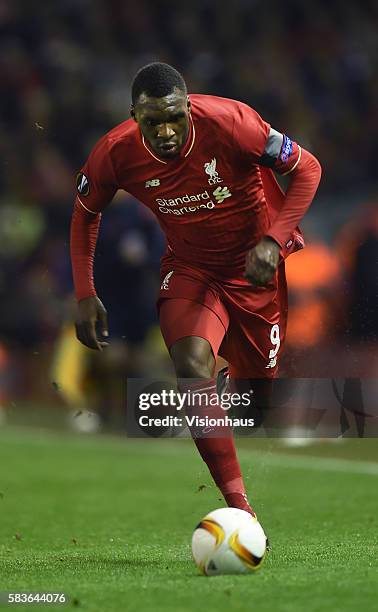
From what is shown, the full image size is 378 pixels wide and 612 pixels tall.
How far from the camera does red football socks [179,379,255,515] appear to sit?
5777 mm

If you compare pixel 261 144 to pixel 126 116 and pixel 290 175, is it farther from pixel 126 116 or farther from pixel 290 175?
pixel 126 116

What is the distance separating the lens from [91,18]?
18.6 metres

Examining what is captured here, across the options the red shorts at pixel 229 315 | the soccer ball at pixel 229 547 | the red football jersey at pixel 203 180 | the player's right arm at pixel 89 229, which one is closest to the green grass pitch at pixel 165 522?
→ the soccer ball at pixel 229 547

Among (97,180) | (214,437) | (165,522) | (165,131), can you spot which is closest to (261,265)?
(165,131)

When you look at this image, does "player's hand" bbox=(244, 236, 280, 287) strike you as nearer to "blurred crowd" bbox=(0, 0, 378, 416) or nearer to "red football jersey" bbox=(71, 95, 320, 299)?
"red football jersey" bbox=(71, 95, 320, 299)

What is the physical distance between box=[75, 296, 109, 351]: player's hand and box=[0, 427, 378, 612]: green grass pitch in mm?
1036

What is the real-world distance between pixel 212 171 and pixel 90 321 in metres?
0.97

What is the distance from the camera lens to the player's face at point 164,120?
220 inches

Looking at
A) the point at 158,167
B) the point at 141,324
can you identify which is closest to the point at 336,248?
the point at 141,324

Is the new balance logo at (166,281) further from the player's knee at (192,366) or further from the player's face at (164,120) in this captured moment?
the player's face at (164,120)

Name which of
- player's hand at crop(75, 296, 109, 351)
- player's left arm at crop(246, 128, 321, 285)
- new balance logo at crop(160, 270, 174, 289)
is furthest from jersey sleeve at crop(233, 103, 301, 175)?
player's hand at crop(75, 296, 109, 351)

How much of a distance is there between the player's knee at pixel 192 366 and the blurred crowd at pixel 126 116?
11.3ft

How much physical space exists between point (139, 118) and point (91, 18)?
13.4m

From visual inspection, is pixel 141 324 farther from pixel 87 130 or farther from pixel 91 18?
pixel 91 18
